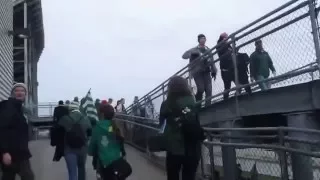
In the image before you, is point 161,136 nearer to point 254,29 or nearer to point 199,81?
point 254,29

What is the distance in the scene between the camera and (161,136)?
612 cm

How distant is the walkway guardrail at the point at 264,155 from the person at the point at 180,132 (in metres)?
0.32

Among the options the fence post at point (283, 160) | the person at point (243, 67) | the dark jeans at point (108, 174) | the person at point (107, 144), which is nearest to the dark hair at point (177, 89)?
the fence post at point (283, 160)

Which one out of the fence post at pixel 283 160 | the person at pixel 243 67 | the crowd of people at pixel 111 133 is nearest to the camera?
the fence post at pixel 283 160

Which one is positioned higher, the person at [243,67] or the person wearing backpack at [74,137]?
the person at [243,67]

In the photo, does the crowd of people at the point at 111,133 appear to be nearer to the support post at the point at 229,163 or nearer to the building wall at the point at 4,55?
the support post at the point at 229,163

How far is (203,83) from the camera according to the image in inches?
457

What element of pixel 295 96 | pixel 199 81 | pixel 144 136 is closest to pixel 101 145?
pixel 295 96

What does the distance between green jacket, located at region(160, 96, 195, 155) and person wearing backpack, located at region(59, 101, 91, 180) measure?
2549 millimetres

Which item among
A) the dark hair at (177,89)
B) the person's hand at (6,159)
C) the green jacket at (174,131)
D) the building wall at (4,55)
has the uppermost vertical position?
the building wall at (4,55)

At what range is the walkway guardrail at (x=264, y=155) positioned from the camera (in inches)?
184

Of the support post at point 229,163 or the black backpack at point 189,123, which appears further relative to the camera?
the support post at point 229,163

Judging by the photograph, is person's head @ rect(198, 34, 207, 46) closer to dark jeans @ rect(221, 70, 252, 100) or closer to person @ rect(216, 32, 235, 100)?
person @ rect(216, 32, 235, 100)

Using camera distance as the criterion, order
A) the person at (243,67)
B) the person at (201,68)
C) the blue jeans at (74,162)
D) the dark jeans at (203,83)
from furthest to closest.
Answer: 1. the dark jeans at (203,83)
2. the person at (201,68)
3. the person at (243,67)
4. the blue jeans at (74,162)
